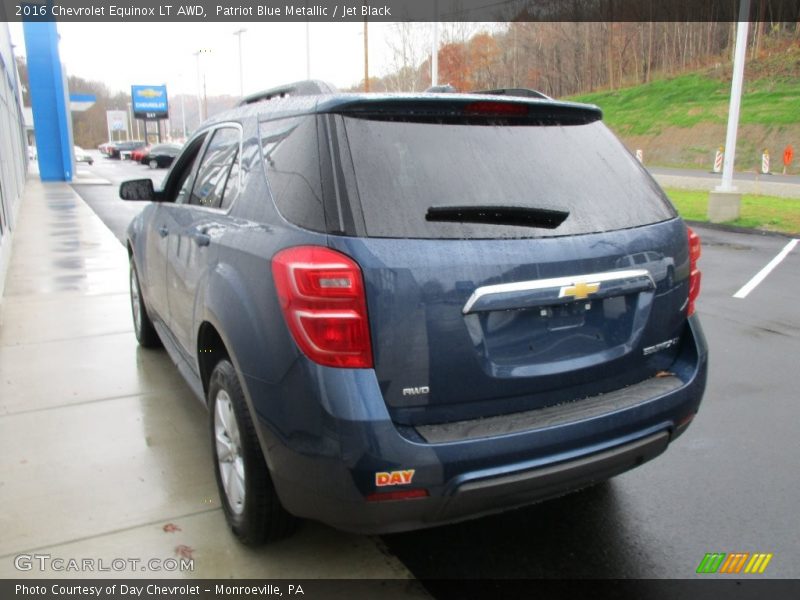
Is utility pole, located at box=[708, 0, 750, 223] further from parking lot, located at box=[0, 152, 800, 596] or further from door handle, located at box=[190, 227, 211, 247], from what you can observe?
door handle, located at box=[190, 227, 211, 247]

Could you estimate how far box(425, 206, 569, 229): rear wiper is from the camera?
233cm

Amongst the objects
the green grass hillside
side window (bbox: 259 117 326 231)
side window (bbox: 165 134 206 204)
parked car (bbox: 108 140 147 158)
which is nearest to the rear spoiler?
side window (bbox: 259 117 326 231)

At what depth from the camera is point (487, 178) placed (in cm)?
248

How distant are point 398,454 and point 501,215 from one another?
914 mm

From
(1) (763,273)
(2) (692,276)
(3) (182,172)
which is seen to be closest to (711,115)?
(1) (763,273)

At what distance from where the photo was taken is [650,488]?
3.34 m

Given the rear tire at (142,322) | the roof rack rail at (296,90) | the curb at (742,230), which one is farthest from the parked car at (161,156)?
the roof rack rail at (296,90)

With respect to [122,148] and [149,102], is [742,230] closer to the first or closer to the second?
[122,148]

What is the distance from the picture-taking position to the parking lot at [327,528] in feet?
9.14

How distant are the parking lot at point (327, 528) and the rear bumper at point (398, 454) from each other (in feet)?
1.78

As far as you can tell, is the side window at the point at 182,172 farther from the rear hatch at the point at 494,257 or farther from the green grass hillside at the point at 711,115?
the green grass hillside at the point at 711,115

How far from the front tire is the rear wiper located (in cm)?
103

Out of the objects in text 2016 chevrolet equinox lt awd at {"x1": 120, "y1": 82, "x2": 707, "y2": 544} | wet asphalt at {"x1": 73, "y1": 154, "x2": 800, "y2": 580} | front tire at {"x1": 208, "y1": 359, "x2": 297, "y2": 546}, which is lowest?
wet asphalt at {"x1": 73, "y1": 154, "x2": 800, "y2": 580}

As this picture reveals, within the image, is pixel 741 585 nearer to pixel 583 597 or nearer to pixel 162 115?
pixel 583 597
